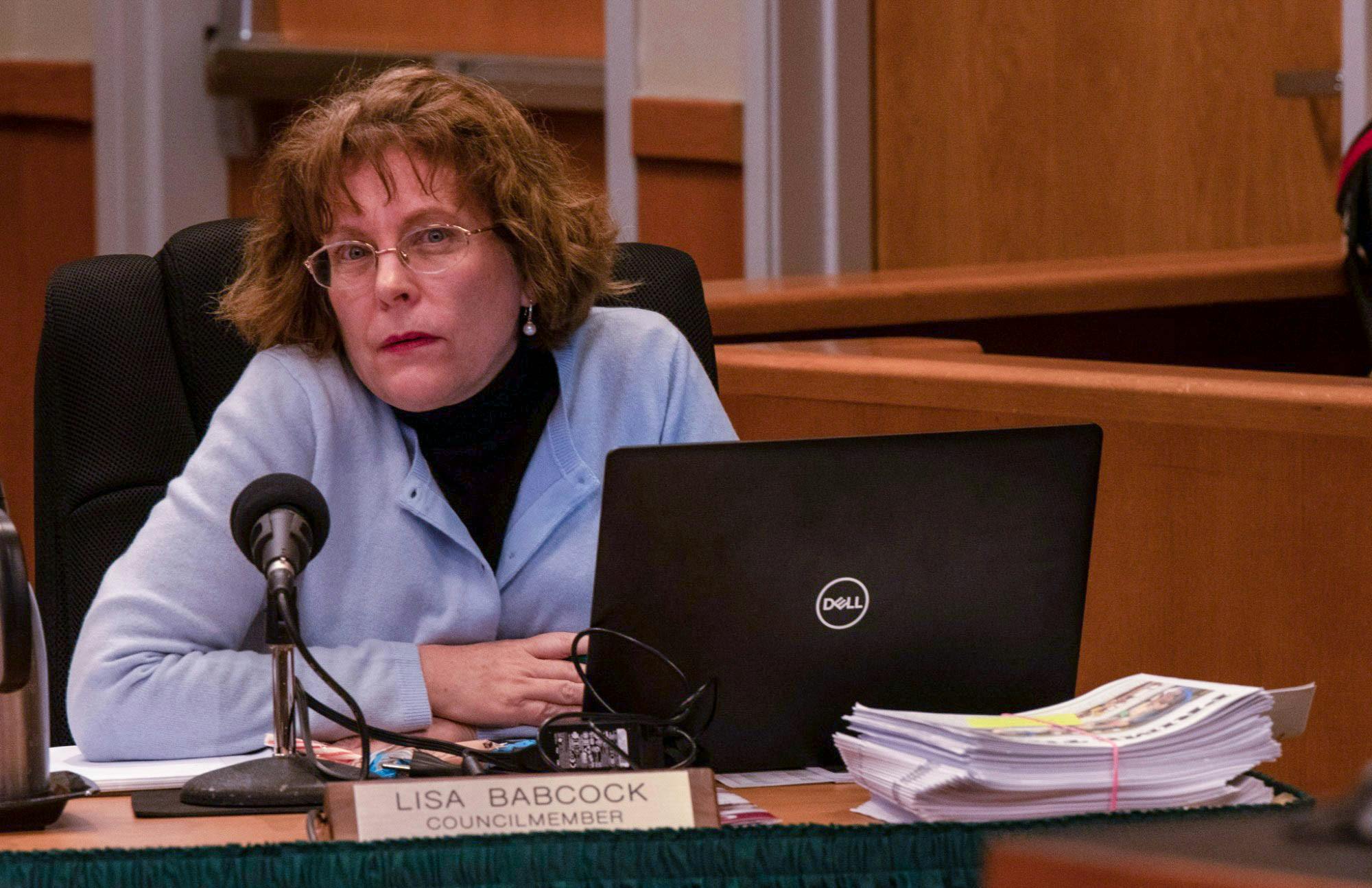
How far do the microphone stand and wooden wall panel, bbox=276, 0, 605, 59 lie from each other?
3.48 meters

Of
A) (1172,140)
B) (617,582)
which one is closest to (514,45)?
(1172,140)

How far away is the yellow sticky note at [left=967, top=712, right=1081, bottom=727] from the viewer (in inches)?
45.8

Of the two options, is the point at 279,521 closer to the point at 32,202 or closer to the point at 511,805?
the point at 511,805

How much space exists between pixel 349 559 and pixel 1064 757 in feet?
2.23

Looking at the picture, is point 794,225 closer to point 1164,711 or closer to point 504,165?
point 504,165

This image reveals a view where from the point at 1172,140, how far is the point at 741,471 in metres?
2.84

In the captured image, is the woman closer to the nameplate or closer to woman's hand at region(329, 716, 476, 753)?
woman's hand at region(329, 716, 476, 753)

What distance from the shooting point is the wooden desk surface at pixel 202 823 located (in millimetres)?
1128

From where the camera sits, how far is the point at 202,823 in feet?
3.86

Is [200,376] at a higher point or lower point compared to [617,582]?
higher

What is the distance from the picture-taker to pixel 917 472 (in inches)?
47.2

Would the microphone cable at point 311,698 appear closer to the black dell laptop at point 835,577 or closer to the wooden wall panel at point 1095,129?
the black dell laptop at point 835,577

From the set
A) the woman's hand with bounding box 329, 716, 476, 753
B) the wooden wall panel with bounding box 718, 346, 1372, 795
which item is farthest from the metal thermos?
the wooden wall panel with bounding box 718, 346, 1372, 795

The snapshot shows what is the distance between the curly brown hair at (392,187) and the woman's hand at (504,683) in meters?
0.33
